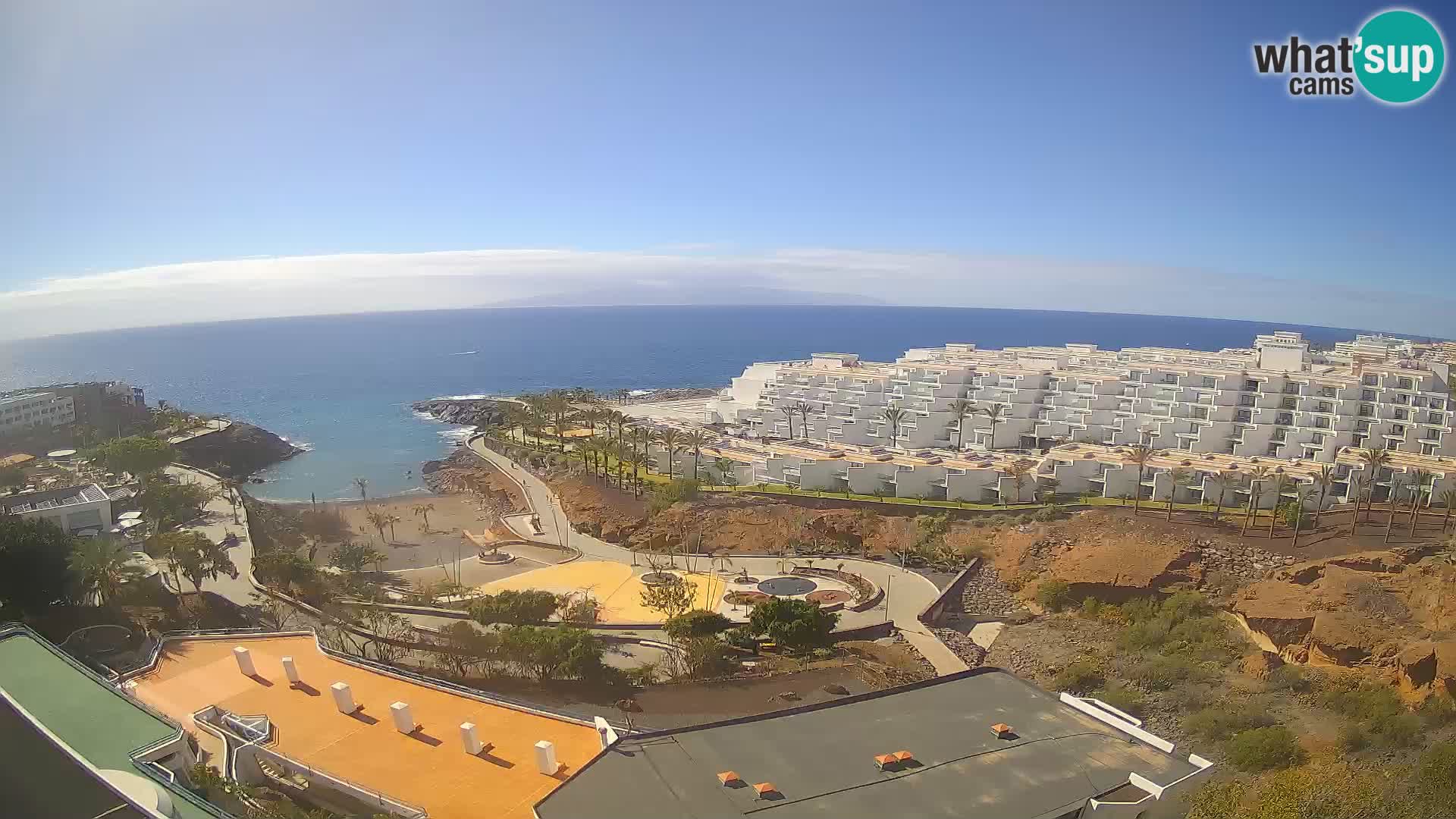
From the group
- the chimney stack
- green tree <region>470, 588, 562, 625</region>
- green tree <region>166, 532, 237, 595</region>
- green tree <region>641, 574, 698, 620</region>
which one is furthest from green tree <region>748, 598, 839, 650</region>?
green tree <region>166, 532, 237, 595</region>

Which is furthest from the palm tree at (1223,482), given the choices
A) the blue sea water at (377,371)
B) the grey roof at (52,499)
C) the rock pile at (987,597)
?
the blue sea water at (377,371)

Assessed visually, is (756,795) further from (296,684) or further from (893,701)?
(296,684)

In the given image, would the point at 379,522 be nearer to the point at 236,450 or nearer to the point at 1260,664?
the point at 236,450

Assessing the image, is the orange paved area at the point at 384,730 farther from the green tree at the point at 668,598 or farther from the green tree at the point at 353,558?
the green tree at the point at 353,558

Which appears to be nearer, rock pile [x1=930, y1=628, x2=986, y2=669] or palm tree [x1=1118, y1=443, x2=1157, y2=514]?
rock pile [x1=930, y1=628, x2=986, y2=669]

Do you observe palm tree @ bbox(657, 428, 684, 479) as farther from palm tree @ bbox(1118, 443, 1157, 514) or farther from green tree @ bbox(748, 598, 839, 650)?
palm tree @ bbox(1118, 443, 1157, 514)
